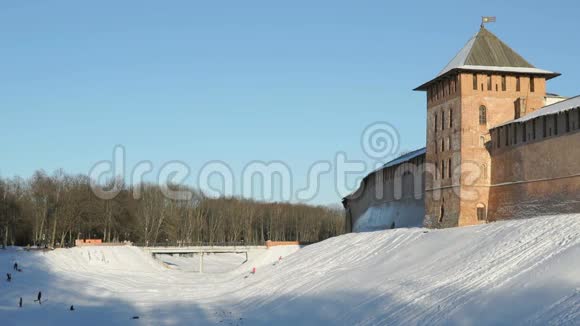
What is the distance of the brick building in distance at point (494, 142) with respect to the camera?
33.8 meters

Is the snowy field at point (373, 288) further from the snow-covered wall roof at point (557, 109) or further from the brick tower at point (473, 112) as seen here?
the snow-covered wall roof at point (557, 109)

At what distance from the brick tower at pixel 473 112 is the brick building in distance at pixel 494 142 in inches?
2.2

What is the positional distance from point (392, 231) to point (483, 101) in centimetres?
968

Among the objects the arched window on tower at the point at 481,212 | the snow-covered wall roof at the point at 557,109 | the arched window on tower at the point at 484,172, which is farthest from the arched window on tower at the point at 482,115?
the arched window on tower at the point at 481,212

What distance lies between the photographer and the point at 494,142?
39.8 m

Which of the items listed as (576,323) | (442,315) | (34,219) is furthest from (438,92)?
(34,219)

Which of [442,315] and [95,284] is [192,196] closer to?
[95,284]

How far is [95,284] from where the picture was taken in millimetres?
46719

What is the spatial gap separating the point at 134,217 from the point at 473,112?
54002 mm

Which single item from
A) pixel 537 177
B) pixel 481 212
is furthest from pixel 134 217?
pixel 537 177

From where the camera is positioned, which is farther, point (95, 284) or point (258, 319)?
point (95, 284)

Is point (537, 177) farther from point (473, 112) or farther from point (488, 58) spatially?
point (488, 58)

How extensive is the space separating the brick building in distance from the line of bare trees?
40.6m

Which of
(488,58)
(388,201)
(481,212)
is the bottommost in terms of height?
(481,212)
